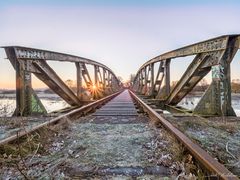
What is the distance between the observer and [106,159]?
85.7 inches

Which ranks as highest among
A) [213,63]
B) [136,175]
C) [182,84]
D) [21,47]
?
A: [21,47]

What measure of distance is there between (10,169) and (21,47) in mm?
3648

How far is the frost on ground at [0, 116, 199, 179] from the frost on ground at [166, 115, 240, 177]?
1.16ft

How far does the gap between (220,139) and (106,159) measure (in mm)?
1537

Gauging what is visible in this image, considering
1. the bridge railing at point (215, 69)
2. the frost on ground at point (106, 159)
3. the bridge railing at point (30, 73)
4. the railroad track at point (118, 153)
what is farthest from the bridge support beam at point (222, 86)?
the bridge railing at point (30, 73)

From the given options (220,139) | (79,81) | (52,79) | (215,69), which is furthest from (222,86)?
(79,81)

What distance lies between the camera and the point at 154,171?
189cm

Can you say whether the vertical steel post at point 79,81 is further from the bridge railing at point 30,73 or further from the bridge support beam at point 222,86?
the bridge support beam at point 222,86

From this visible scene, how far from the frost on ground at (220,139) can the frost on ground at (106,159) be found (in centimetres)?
35

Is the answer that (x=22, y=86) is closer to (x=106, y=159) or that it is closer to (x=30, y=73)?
(x=30, y=73)

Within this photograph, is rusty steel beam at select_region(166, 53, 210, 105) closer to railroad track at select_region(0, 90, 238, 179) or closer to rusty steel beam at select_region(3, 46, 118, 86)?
railroad track at select_region(0, 90, 238, 179)

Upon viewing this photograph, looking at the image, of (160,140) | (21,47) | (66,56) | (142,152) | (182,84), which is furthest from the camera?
(66,56)

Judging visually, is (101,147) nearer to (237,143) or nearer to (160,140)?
(160,140)

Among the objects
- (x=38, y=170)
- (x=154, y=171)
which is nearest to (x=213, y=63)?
(x=154, y=171)
